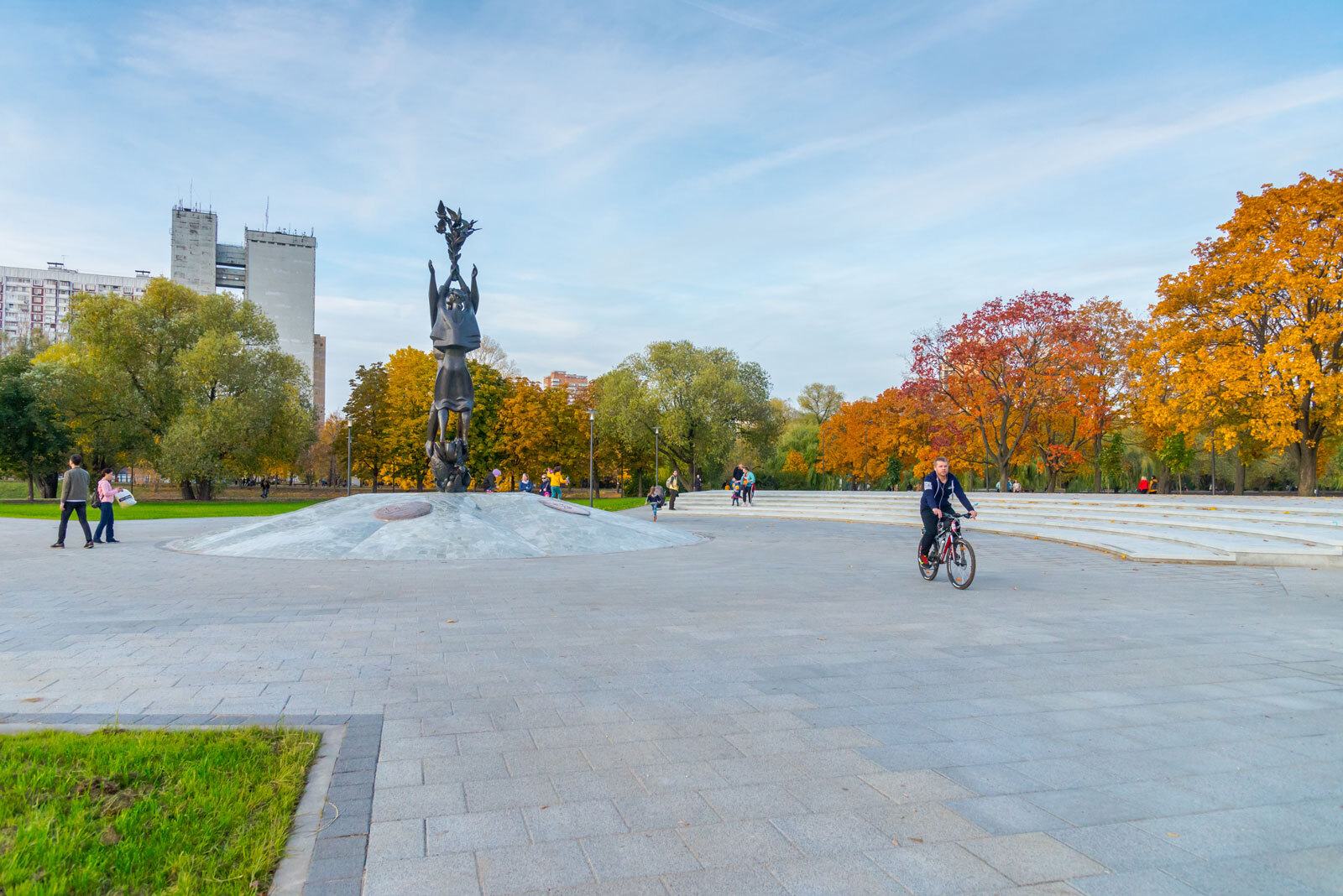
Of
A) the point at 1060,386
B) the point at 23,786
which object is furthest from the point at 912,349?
the point at 23,786

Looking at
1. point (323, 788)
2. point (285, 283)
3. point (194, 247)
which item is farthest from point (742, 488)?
point (194, 247)

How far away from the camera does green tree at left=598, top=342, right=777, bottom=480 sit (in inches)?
2071

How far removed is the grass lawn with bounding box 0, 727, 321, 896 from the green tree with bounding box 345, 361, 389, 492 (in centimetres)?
5326

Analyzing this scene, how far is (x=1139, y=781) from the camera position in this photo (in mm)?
3766

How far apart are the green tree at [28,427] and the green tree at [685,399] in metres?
32.0

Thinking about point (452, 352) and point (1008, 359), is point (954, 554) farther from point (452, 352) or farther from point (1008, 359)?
point (1008, 359)

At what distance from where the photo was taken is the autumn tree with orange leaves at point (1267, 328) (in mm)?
23516

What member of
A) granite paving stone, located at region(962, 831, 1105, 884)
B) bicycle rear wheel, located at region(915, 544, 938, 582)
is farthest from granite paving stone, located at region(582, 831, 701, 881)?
bicycle rear wheel, located at region(915, 544, 938, 582)

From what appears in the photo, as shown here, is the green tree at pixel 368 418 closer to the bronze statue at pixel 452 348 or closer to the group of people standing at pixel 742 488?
the group of people standing at pixel 742 488

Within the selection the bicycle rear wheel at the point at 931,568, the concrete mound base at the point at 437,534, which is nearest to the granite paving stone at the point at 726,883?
the bicycle rear wheel at the point at 931,568

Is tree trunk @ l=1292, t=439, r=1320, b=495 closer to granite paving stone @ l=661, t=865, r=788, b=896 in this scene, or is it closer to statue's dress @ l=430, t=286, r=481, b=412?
statue's dress @ l=430, t=286, r=481, b=412

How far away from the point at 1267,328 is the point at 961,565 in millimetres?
23659

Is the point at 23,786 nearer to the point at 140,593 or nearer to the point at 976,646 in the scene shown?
the point at 976,646

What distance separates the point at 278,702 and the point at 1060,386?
32.0 m
